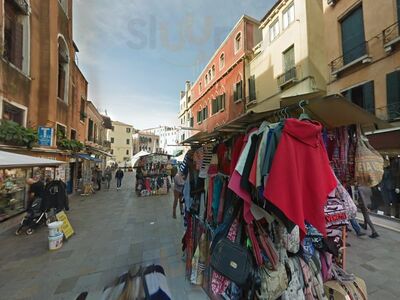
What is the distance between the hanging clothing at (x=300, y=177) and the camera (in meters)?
1.60

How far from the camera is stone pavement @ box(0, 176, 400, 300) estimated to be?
132 inches

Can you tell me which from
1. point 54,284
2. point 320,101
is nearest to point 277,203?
point 320,101

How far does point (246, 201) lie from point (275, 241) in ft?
1.89

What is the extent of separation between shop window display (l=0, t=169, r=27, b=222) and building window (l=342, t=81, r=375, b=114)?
42.6 ft

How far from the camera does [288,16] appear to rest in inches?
494

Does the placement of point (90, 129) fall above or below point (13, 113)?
above

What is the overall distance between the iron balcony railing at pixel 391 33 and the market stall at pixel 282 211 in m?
8.24

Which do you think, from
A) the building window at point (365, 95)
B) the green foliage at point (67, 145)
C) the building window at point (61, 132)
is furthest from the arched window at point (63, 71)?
the building window at point (365, 95)

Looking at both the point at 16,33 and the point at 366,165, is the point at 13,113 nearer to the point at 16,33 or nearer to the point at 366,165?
the point at 16,33

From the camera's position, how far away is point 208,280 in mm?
3062

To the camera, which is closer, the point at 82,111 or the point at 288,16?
the point at 288,16

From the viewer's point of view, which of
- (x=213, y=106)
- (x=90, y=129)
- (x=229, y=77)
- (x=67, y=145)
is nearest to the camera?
(x=67, y=145)

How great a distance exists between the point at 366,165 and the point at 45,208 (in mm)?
7862

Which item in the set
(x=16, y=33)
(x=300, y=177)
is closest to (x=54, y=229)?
(x=300, y=177)
